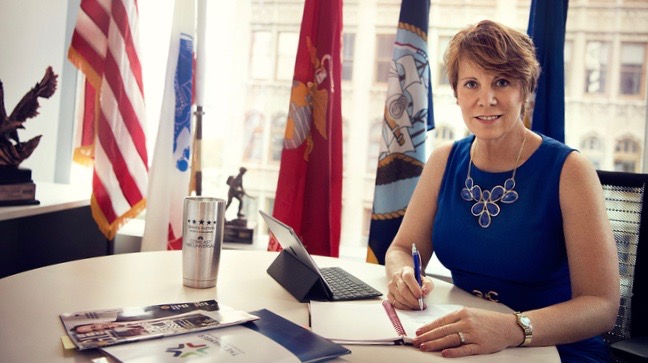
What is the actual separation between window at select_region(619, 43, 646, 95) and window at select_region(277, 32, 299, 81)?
5.00 feet

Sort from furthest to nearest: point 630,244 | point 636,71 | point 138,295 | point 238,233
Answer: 1. point 238,233
2. point 636,71
3. point 630,244
4. point 138,295

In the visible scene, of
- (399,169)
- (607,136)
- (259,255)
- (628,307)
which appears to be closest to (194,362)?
(259,255)

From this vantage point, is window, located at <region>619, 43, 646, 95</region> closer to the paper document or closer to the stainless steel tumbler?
the paper document

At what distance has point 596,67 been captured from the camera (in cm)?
256

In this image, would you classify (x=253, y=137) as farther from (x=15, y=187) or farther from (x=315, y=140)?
(x=15, y=187)

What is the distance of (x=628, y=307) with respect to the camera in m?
1.63

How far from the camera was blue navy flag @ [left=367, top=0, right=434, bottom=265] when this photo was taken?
94.5 inches

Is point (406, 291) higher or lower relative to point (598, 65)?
lower

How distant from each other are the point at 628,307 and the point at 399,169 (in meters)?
1.04

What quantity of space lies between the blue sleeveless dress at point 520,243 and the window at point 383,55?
128 cm

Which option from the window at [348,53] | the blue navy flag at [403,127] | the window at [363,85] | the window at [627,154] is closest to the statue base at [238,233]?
the window at [363,85]

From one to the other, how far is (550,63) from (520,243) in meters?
1.03

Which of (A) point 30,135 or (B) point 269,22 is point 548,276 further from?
(A) point 30,135

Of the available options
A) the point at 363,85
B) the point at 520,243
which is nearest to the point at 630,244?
the point at 520,243
